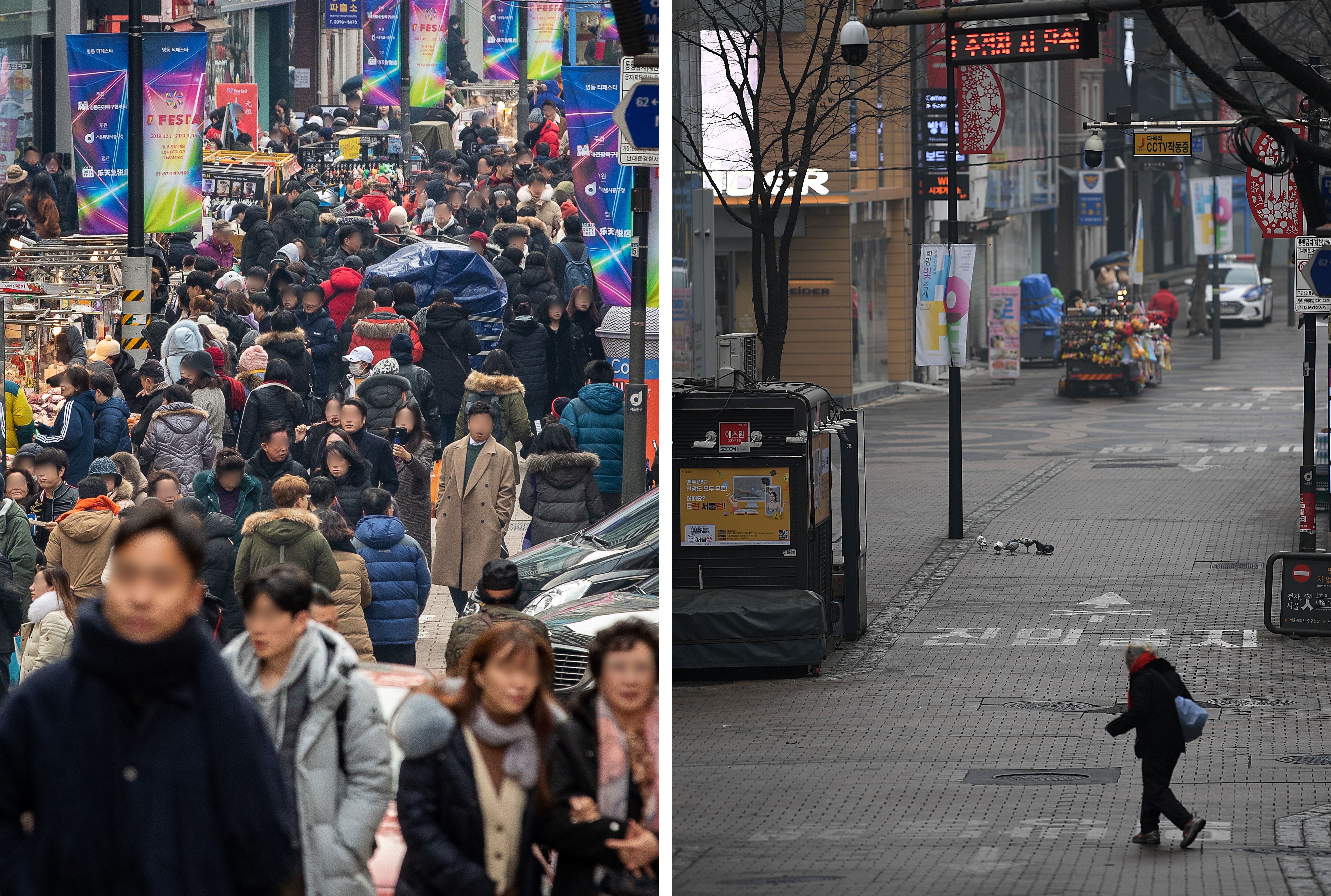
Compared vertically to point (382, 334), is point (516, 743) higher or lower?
lower

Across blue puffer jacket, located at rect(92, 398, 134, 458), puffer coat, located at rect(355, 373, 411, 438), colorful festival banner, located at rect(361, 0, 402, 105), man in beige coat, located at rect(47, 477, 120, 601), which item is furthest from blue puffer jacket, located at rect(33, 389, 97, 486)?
colorful festival banner, located at rect(361, 0, 402, 105)

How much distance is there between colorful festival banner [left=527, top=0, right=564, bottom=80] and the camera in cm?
2036

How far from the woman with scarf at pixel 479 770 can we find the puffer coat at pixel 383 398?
6878mm

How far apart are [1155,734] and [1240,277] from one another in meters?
51.8

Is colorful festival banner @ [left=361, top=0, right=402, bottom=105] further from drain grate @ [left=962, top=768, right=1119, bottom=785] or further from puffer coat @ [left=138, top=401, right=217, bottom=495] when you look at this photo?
drain grate @ [left=962, top=768, right=1119, bottom=785]

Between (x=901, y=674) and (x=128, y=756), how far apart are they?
464 inches

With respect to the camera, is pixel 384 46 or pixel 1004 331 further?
pixel 1004 331

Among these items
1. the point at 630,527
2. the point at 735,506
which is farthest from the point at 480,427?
the point at 735,506

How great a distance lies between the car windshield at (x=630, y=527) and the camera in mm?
10633

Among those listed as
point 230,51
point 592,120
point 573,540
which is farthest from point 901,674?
point 230,51

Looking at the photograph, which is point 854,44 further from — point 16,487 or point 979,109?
point 979,109

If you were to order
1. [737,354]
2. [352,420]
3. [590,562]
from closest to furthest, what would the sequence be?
[590,562]
[352,420]
[737,354]

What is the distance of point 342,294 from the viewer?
17.7 m

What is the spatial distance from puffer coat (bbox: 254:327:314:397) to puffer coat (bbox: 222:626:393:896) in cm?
1047
